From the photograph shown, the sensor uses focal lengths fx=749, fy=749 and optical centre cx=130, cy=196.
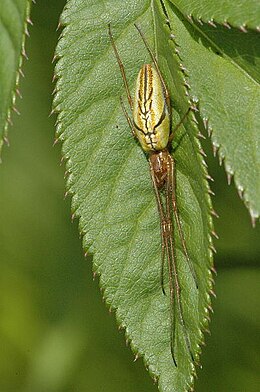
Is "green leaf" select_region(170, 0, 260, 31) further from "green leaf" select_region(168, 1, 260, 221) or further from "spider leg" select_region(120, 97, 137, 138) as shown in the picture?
"spider leg" select_region(120, 97, 137, 138)

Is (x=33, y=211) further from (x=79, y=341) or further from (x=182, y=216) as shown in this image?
(x=182, y=216)

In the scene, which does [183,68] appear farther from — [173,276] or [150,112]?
[173,276]

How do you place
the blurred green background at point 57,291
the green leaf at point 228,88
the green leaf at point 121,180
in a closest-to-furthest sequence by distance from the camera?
the green leaf at point 228,88
the green leaf at point 121,180
the blurred green background at point 57,291

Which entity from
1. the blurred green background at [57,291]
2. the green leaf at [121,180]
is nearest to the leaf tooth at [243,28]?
the green leaf at [121,180]

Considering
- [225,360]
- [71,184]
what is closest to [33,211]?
[225,360]

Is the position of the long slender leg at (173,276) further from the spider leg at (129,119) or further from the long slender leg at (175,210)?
the spider leg at (129,119)

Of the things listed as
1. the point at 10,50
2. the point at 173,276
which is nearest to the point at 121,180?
the point at 173,276
